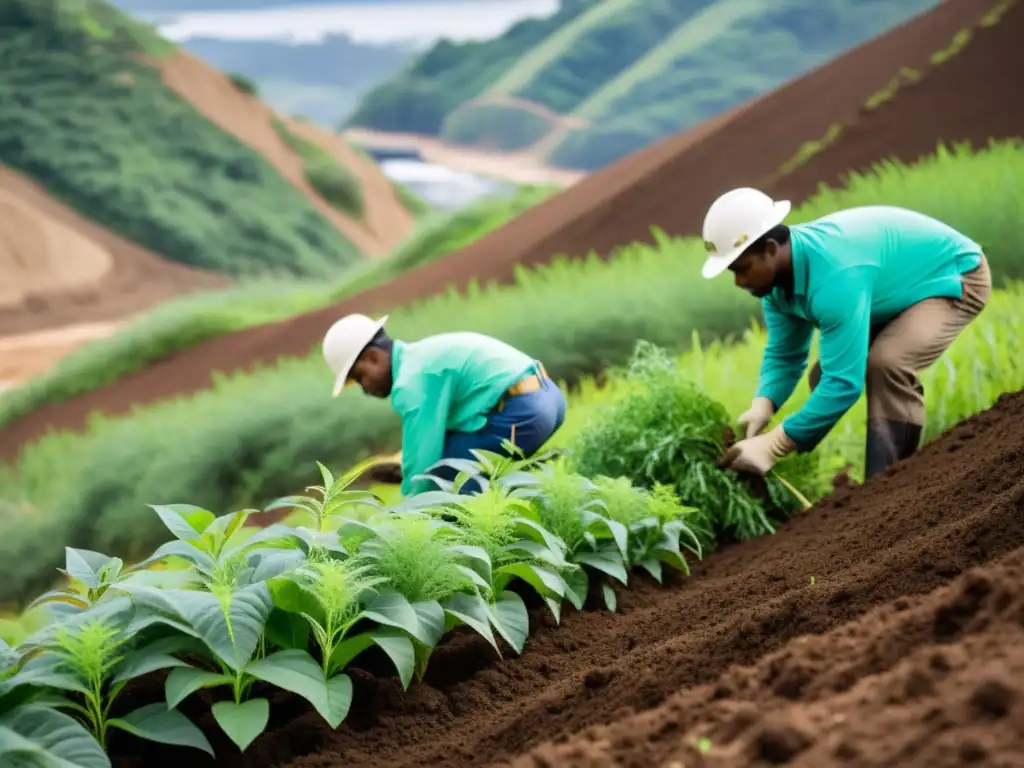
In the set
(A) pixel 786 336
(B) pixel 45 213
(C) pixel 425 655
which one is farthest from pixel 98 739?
(B) pixel 45 213

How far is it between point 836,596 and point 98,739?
4.00 ft

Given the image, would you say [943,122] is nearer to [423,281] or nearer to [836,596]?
[423,281]

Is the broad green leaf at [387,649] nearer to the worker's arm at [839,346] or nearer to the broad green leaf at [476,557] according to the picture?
the broad green leaf at [476,557]

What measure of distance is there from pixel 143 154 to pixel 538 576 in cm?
1222

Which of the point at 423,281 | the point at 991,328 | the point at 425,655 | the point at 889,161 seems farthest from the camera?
the point at 423,281

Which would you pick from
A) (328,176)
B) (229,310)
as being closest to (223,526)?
(229,310)

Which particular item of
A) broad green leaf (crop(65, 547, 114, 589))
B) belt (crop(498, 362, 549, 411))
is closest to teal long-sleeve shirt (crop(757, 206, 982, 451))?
belt (crop(498, 362, 549, 411))

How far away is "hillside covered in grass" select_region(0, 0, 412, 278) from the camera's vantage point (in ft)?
41.2

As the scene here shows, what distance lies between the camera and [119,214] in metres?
12.7

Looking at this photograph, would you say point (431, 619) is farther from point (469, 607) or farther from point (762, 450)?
point (762, 450)

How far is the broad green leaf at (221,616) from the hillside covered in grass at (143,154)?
11.5 meters

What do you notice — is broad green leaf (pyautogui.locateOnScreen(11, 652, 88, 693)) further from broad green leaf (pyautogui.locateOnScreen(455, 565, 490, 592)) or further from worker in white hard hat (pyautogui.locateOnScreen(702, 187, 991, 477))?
worker in white hard hat (pyautogui.locateOnScreen(702, 187, 991, 477))

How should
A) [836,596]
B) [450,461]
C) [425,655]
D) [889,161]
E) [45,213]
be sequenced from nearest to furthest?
[836,596]
[425,655]
[450,461]
[889,161]
[45,213]

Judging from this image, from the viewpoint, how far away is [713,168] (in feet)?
27.1
